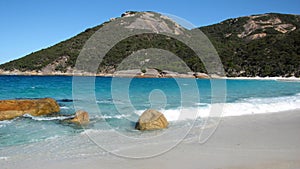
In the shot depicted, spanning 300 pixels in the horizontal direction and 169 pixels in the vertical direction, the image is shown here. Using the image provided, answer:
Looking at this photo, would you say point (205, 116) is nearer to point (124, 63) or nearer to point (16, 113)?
point (16, 113)

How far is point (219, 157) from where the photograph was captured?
278 inches

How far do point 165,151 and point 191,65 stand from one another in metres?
80.5

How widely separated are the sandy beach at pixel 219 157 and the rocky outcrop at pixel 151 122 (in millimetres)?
2019

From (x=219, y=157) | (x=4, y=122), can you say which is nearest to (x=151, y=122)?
(x=219, y=157)

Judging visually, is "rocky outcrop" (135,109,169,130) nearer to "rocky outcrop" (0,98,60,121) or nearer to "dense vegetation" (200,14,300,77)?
"rocky outcrop" (0,98,60,121)

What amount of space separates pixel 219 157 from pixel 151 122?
159 inches

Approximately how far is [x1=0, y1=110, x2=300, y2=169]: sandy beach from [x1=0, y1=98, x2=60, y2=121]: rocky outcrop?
677 centimetres

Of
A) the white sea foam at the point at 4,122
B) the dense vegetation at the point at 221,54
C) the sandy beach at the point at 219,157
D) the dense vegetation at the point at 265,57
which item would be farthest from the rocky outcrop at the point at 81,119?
the dense vegetation at the point at 265,57

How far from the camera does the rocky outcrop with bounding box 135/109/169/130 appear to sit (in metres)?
10.7

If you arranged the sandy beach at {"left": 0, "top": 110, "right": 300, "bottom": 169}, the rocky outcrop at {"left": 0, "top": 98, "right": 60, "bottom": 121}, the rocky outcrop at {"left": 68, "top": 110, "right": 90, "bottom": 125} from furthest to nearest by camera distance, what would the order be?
1. the rocky outcrop at {"left": 0, "top": 98, "right": 60, "bottom": 121}
2. the rocky outcrop at {"left": 68, "top": 110, "right": 90, "bottom": 125}
3. the sandy beach at {"left": 0, "top": 110, "right": 300, "bottom": 169}

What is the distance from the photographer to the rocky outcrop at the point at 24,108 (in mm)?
13195

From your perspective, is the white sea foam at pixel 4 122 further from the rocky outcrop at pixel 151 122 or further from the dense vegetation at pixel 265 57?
the dense vegetation at pixel 265 57

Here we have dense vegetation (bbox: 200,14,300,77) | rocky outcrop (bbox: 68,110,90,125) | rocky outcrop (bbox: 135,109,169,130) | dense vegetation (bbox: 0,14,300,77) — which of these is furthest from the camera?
dense vegetation (bbox: 0,14,300,77)

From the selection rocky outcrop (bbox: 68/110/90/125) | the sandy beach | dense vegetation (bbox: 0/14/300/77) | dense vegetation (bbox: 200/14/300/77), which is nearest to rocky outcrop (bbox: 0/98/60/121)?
rocky outcrop (bbox: 68/110/90/125)
